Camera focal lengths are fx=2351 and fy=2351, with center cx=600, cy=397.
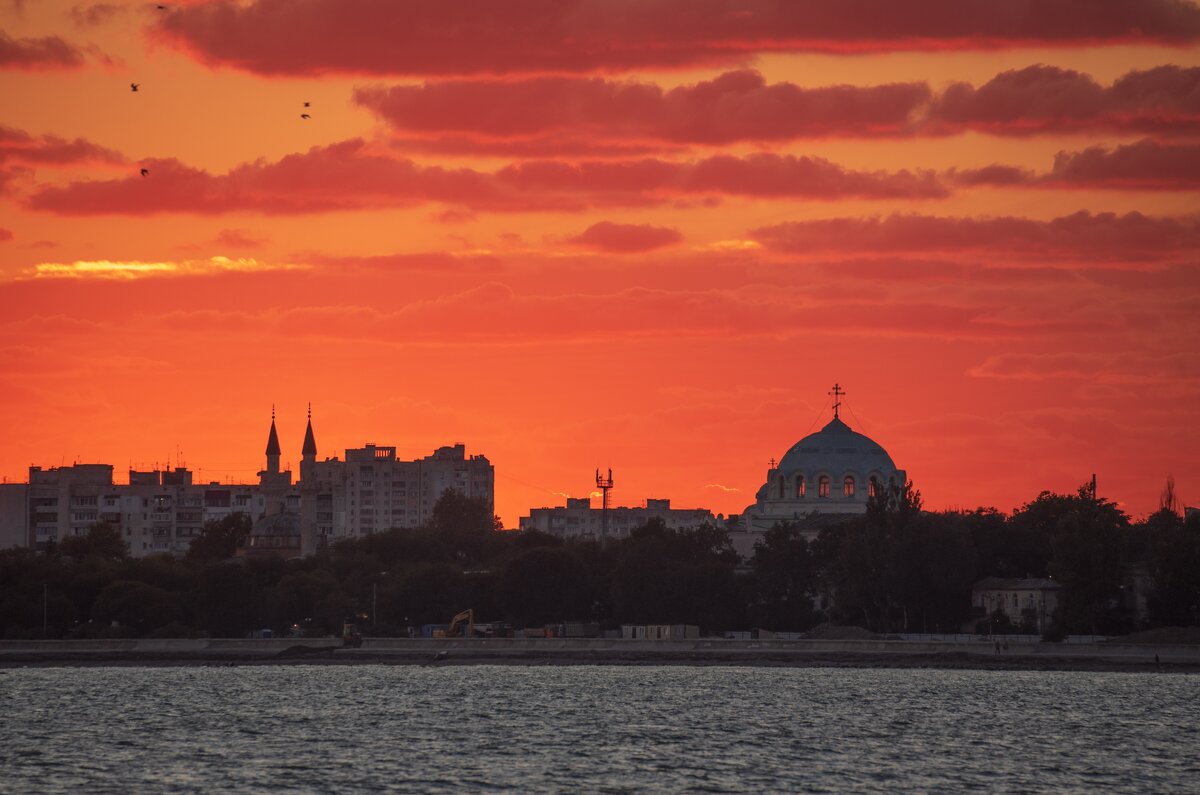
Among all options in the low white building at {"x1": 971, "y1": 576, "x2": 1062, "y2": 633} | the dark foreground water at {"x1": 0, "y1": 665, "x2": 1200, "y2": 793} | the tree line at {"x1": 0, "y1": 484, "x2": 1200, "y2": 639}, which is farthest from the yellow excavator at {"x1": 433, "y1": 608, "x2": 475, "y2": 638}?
the low white building at {"x1": 971, "y1": 576, "x2": 1062, "y2": 633}

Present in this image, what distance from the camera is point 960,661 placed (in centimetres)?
14650

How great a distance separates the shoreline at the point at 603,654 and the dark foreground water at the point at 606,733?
1.54m

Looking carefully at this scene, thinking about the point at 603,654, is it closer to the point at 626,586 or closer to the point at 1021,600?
the point at 626,586

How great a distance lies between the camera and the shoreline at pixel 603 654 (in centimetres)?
14325

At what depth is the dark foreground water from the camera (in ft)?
263

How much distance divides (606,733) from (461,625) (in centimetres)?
7997

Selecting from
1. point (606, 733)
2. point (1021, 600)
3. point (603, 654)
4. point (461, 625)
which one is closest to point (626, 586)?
point (603, 654)

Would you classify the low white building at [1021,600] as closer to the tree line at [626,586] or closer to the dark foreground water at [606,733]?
the tree line at [626,586]

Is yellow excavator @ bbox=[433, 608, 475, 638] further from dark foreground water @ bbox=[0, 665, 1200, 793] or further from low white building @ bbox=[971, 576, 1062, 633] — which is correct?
low white building @ bbox=[971, 576, 1062, 633]

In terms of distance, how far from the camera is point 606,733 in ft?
323

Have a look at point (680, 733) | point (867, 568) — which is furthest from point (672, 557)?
point (680, 733)

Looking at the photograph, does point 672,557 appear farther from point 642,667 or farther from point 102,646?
point 102,646

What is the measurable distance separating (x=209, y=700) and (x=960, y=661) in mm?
48770

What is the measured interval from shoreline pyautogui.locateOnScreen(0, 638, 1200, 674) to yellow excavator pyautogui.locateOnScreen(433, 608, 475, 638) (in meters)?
6.78
